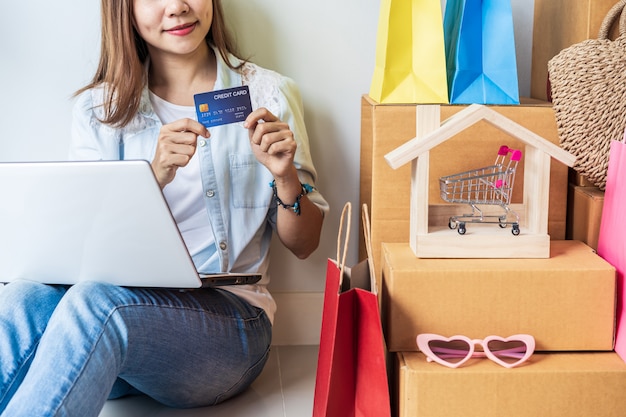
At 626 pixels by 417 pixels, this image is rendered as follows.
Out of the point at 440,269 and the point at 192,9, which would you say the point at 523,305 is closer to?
the point at 440,269

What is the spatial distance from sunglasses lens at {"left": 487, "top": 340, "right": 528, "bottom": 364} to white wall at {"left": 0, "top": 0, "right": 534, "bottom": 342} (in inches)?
28.6

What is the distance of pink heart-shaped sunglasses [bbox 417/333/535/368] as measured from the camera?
1154mm

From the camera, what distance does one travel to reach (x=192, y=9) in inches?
59.1

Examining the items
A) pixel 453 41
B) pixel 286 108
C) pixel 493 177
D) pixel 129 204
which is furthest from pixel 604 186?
pixel 129 204

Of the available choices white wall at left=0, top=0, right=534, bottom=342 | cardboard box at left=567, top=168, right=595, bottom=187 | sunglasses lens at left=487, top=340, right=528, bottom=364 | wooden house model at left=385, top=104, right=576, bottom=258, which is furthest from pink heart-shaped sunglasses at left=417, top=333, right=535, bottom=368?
white wall at left=0, top=0, right=534, bottom=342

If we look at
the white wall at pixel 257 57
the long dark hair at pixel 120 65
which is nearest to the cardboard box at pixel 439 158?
the white wall at pixel 257 57

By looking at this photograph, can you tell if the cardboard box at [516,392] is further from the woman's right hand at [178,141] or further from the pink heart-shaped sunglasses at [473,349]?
the woman's right hand at [178,141]

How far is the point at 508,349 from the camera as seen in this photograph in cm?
120

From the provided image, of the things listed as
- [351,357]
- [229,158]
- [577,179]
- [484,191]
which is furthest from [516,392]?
[229,158]

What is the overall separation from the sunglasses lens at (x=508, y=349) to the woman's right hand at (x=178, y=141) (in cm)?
59

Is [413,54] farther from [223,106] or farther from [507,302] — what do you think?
[507,302]

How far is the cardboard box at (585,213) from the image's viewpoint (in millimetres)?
1339

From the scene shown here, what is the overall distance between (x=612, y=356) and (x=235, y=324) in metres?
0.66

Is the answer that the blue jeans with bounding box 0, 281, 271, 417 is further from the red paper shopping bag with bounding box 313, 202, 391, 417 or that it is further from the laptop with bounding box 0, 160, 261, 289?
the red paper shopping bag with bounding box 313, 202, 391, 417
